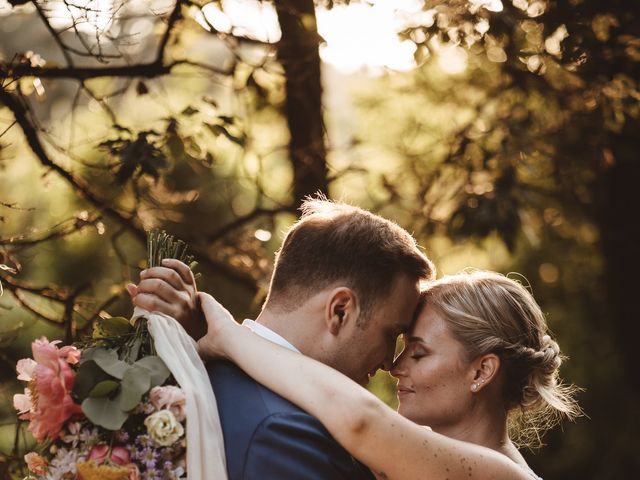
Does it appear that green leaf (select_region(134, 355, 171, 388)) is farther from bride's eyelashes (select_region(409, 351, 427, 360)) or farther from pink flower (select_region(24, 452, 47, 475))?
bride's eyelashes (select_region(409, 351, 427, 360))

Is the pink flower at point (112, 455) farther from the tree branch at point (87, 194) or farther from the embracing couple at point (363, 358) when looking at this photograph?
the tree branch at point (87, 194)

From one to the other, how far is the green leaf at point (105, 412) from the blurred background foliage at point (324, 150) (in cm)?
117

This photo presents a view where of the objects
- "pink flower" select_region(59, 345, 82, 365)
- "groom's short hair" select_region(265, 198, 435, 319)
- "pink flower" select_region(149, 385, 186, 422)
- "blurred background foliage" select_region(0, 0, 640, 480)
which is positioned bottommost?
"blurred background foliage" select_region(0, 0, 640, 480)

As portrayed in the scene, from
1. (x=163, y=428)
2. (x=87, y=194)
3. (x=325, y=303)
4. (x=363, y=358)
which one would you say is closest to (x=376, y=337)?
(x=363, y=358)

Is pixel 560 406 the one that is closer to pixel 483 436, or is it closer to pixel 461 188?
pixel 483 436

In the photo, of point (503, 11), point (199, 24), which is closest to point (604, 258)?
point (503, 11)

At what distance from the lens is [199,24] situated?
462cm

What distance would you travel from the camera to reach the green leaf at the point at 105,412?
8.29 feet

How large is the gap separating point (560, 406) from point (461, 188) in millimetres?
2667

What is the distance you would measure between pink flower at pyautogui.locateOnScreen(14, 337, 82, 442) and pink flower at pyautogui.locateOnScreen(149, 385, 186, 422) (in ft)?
0.77

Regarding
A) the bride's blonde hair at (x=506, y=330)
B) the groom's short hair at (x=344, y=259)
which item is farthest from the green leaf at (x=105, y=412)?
the bride's blonde hair at (x=506, y=330)

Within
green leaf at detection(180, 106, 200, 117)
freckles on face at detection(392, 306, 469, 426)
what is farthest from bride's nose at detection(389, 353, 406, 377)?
green leaf at detection(180, 106, 200, 117)

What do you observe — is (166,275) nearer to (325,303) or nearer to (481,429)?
(325,303)

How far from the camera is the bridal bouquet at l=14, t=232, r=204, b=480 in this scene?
99.7 inches
